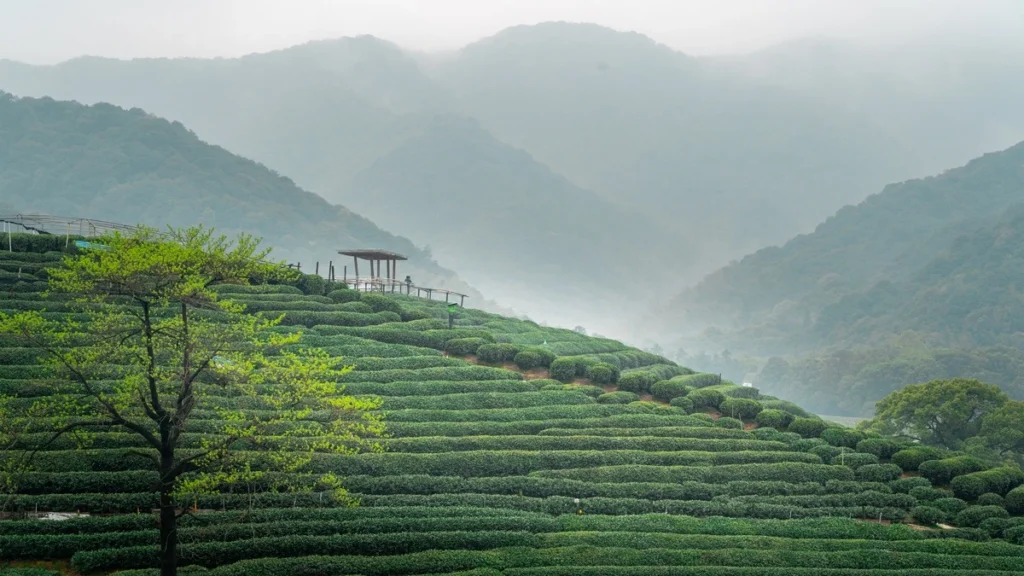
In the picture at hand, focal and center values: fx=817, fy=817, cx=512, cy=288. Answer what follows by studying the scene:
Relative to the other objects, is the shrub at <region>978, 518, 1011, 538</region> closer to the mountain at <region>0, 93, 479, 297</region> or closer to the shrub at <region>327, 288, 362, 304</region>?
the shrub at <region>327, 288, 362, 304</region>

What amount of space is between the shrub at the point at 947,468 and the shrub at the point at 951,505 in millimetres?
2100

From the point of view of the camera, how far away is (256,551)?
74.0ft

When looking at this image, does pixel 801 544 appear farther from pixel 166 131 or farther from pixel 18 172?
pixel 166 131

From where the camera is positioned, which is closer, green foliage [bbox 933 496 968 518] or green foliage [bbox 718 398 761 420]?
green foliage [bbox 933 496 968 518]

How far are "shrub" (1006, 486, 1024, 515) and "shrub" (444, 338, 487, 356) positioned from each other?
77.0ft

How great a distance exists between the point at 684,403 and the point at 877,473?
8918mm

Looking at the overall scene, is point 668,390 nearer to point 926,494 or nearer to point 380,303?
point 926,494

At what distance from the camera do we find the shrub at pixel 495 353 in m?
40.7

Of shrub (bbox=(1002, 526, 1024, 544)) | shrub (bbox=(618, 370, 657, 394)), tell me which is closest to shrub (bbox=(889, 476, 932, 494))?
shrub (bbox=(1002, 526, 1024, 544))

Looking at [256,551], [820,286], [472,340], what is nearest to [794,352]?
[820,286]

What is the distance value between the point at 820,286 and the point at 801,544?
141 metres

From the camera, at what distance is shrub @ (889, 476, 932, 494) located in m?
31.3

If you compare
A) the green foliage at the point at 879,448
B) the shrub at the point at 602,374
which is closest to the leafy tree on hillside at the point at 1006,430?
the green foliage at the point at 879,448

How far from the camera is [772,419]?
37.1 m
